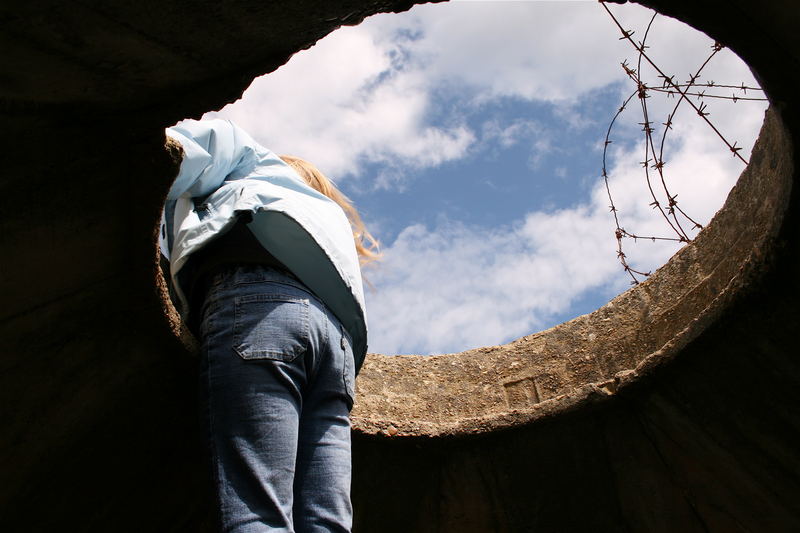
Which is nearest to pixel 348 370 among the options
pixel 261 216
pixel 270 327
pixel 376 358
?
pixel 270 327

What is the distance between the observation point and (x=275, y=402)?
207 centimetres

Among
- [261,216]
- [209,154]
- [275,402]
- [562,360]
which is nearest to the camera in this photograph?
[275,402]

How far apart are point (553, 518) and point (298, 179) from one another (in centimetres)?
194

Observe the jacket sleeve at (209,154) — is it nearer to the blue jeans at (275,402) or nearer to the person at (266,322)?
the person at (266,322)

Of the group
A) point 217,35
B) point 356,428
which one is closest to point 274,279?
point 217,35

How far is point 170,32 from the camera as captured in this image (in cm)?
162

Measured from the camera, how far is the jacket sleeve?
2.38 meters

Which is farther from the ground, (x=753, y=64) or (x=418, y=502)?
(x=753, y=64)

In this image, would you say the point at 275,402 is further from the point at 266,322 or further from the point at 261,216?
the point at 261,216

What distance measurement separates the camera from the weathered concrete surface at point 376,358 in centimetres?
176

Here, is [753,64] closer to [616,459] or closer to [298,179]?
[298,179]

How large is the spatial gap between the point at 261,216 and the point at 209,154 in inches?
12.1

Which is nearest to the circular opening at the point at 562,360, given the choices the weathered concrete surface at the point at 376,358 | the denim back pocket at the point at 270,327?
the weathered concrete surface at the point at 376,358

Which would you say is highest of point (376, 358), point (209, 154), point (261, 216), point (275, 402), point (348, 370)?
point (376, 358)
